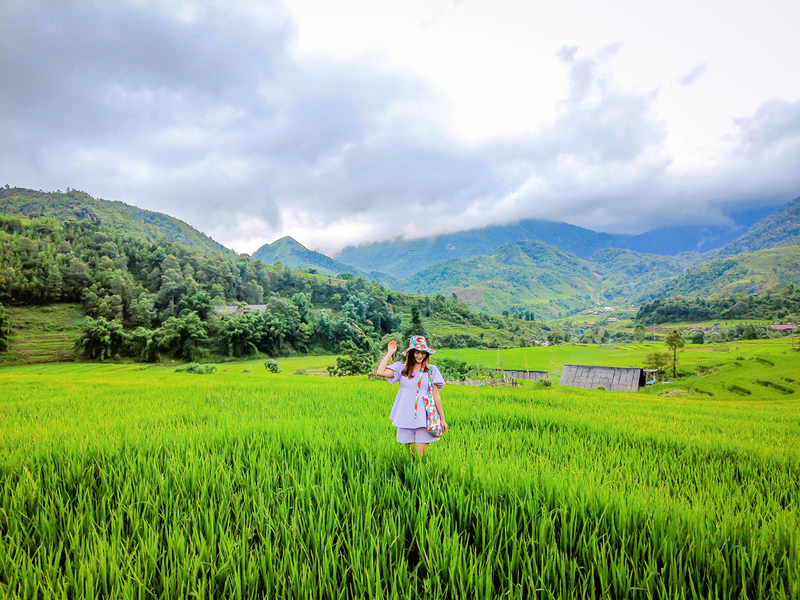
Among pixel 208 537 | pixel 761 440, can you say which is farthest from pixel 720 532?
pixel 761 440

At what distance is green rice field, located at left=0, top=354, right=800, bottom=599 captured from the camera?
1691mm

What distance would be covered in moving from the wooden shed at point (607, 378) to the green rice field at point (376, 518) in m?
36.0

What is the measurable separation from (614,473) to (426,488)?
2036mm

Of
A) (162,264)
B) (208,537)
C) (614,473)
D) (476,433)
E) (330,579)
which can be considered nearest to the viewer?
(330,579)

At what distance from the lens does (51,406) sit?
7980mm

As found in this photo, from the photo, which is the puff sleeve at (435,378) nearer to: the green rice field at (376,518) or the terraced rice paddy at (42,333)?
the green rice field at (376,518)

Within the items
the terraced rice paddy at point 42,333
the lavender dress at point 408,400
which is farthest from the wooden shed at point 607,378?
the terraced rice paddy at point 42,333

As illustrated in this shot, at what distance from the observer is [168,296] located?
8394cm

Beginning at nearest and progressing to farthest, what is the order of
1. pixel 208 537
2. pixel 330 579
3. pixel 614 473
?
pixel 330 579 < pixel 208 537 < pixel 614 473

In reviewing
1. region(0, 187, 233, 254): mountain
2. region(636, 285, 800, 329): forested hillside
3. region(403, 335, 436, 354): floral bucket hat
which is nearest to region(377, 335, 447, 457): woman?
region(403, 335, 436, 354): floral bucket hat

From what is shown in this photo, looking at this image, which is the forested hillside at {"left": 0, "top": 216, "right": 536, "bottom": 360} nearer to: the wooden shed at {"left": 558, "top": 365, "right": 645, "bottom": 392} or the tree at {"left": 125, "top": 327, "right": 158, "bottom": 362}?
the tree at {"left": 125, "top": 327, "right": 158, "bottom": 362}

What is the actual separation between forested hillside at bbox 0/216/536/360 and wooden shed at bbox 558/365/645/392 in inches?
873

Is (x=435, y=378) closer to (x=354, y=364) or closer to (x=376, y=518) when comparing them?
(x=376, y=518)

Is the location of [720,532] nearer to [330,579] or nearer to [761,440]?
[330,579]
